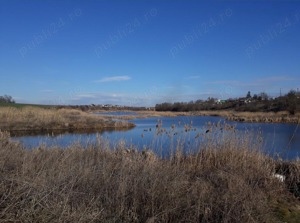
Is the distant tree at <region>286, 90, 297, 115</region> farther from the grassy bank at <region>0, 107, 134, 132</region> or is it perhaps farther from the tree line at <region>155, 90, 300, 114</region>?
the grassy bank at <region>0, 107, 134, 132</region>

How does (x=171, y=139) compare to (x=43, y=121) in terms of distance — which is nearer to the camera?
(x=171, y=139)

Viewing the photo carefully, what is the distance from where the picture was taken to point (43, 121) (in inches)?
1368

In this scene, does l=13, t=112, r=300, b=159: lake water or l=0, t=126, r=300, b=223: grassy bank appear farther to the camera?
l=13, t=112, r=300, b=159: lake water

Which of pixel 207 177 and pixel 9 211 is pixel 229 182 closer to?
pixel 207 177

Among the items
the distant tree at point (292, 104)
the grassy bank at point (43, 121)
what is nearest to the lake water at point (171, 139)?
the grassy bank at point (43, 121)

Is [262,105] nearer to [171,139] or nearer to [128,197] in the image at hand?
[171,139]

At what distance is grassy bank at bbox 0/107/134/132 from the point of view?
32812 millimetres

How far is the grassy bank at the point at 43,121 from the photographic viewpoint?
3281cm

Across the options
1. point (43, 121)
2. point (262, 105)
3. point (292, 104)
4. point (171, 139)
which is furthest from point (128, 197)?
point (262, 105)

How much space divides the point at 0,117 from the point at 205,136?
96.0 feet

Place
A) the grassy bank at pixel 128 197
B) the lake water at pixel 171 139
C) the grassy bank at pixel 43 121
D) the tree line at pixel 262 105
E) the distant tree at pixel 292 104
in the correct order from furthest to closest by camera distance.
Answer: the tree line at pixel 262 105 → the distant tree at pixel 292 104 → the grassy bank at pixel 43 121 → the lake water at pixel 171 139 → the grassy bank at pixel 128 197

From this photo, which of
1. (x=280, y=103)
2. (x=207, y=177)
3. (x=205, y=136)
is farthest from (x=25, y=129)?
(x=280, y=103)

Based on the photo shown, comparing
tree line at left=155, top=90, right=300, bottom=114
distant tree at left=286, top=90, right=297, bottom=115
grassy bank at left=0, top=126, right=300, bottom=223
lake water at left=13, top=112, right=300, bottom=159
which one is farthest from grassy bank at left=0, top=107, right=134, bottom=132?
tree line at left=155, top=90, right=300, bottom=114

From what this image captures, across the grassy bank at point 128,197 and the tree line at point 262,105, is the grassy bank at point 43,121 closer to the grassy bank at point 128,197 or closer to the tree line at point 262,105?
the grassy bank at point 128,197
